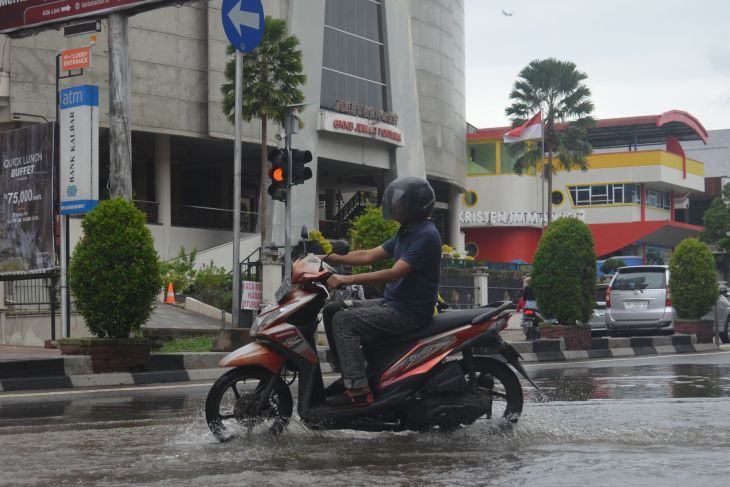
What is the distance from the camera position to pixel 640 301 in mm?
24547

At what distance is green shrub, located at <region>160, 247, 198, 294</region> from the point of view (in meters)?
32.4

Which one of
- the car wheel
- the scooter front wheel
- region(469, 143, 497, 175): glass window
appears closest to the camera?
the scooter front wheel

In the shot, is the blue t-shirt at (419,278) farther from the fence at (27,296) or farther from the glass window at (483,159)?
the glass window at (483,159)

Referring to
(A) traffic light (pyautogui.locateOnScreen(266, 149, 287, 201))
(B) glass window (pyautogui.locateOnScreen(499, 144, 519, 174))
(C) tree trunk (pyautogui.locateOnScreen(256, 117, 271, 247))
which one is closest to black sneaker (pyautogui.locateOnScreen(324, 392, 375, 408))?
(A) traffic light (pyautogui.locateOnScreen(266, 149, 287, 201))

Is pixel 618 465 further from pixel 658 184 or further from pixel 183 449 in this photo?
pixel 658 184

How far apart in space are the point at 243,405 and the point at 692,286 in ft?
61.6

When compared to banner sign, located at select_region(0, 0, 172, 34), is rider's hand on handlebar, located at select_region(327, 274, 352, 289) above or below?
below

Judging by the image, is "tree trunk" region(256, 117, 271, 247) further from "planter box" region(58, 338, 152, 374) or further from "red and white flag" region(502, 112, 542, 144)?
"planter box" region(58, 338, 152, 374)

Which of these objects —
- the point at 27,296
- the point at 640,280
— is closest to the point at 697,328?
the point at 640,280

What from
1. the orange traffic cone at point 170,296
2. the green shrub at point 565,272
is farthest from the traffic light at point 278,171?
the orange traffic cone at point 170,296

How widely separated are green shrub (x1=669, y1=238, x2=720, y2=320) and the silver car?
26 centimetres

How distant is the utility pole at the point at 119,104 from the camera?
66.8 ft

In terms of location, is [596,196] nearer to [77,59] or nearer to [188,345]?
[77,59]

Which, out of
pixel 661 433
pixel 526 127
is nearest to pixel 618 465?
pixel 661 433
